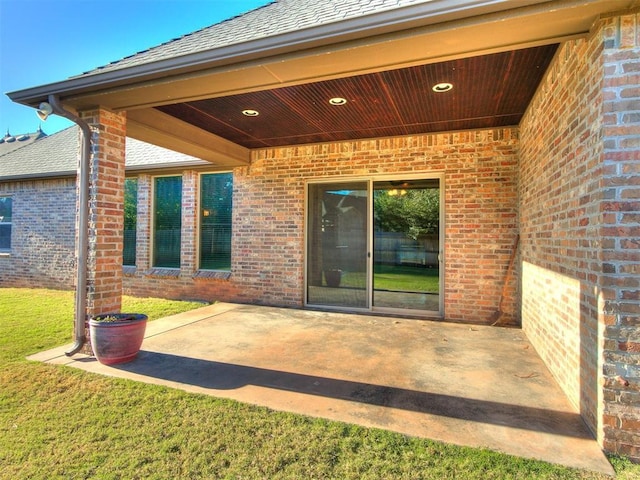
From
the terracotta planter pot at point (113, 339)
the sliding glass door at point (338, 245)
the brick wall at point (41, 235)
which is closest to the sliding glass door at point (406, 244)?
the sliding glass door at point (338, 245)

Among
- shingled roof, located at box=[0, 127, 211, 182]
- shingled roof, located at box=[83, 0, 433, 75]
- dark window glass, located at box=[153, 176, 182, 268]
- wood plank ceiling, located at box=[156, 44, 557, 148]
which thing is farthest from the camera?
dark window glass, located at box=[153, 176, 182, 268]

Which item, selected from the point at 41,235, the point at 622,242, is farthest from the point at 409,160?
the point at 41,235

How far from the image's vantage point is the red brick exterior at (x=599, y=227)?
2.09 meters

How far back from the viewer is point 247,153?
6.70 meters

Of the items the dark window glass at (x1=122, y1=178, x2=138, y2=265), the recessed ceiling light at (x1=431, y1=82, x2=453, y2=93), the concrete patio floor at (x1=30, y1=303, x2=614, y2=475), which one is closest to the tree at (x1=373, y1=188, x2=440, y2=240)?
the concrete patio floor at (x1=30, y1=303, x2=614, y2=475)

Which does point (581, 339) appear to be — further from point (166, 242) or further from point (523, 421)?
point (166, 242)

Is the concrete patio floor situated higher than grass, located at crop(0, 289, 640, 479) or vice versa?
the concrete patio floor

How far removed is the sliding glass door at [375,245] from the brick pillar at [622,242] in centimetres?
354

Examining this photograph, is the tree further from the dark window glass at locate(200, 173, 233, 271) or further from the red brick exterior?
the dark window glass at locate(200, 173, 233, 271)

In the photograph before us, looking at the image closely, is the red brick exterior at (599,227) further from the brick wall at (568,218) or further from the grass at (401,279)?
the grass at (401,279)

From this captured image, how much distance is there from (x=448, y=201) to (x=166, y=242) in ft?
19.5

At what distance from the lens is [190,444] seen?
7.04 feet

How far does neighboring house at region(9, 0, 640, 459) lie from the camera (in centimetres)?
216

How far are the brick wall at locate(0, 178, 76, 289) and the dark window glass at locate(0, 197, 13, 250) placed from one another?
0.79ft
